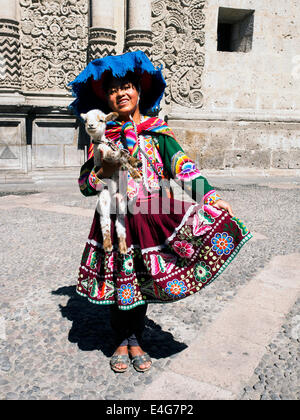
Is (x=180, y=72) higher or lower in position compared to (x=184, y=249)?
higher

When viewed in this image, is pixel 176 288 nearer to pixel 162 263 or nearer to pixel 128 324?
pixel 162 263

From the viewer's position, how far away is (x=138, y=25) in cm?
861

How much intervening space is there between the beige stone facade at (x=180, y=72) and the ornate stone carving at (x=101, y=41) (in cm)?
2

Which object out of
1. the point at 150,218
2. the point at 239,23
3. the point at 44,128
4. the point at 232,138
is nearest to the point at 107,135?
the point at 150,218

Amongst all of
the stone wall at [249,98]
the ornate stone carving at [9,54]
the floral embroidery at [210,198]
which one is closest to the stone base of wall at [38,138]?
the ornate stone carving at [9,54]

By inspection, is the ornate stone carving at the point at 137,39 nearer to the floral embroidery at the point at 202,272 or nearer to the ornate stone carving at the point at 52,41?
the ornate stone carving at the point at 52,41

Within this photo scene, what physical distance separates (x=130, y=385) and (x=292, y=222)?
4327 mm

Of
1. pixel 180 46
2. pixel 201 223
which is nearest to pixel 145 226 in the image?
pixel 201 223

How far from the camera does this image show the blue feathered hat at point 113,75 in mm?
2045

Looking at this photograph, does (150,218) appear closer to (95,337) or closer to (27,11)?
(95,337)

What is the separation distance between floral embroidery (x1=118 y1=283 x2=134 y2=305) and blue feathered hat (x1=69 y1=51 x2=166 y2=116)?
1062mm

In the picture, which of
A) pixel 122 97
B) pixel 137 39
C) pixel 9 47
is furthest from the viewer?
pixel 137 39

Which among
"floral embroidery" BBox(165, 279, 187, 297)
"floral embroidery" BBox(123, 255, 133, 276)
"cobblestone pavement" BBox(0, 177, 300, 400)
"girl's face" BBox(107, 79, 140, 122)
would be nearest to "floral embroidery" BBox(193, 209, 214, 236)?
"floral embroidery" BBox(165, 279, 187, 297)

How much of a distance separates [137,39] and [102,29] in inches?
32.5
